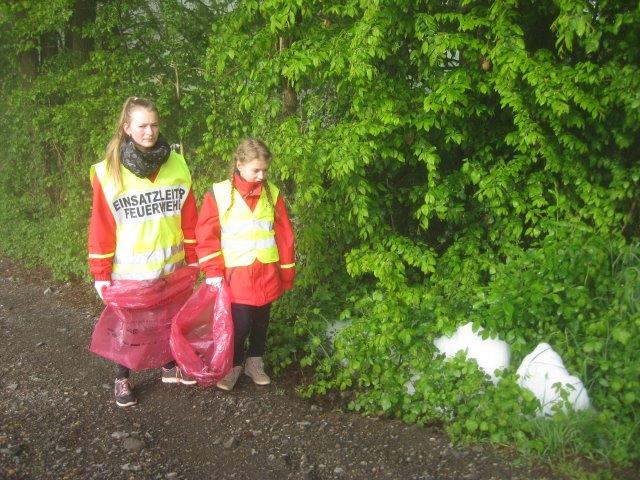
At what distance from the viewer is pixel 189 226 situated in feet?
13.5

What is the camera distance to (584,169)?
3.92 meters

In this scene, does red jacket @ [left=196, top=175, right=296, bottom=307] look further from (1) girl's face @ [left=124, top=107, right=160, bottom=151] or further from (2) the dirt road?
(2) the dirt road

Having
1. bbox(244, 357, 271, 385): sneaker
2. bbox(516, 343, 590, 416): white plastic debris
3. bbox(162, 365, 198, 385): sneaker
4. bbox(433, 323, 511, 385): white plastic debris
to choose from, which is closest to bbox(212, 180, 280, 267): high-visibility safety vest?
bbox(244, 357, 271, 385): sneaker

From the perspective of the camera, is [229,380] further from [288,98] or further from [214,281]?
[288,98]

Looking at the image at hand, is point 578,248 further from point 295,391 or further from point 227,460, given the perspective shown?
point 227,460

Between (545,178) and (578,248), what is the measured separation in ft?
2.12

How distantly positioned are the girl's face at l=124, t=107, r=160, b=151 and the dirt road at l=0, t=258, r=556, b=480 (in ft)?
5.69

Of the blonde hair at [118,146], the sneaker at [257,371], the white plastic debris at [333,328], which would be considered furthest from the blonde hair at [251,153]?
the white plastic debris at [333,328]

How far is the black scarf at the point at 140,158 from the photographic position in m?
3.70

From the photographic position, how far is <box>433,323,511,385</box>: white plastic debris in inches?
136

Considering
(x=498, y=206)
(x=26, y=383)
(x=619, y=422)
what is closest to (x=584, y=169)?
(x=498, y=206)

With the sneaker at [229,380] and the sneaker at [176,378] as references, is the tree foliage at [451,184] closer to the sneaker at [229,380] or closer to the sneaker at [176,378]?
the sneaker at [229,380]

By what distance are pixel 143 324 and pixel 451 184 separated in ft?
7.63

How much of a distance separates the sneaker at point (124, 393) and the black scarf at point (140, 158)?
4.66ft
